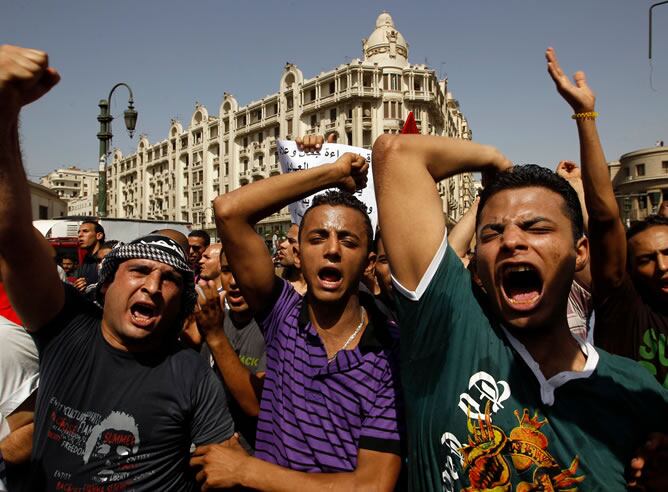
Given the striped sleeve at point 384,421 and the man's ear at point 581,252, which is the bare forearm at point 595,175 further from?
the striped sleeve at point 384,421

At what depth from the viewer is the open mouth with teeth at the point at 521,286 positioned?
1.60 m

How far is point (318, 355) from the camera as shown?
2061 mm

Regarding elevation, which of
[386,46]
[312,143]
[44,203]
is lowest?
[312,143]

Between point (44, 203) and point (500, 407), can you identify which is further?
point (44, 203)

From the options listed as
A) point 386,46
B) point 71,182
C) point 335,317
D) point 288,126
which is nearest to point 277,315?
point 335,317

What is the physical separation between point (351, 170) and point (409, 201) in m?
0.81

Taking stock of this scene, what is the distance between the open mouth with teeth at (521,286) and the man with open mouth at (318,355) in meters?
0.63

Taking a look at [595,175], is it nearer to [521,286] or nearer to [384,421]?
→ [521,286]

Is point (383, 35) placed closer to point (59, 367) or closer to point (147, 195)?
point (147, 195)

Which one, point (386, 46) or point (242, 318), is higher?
point (386, 46)

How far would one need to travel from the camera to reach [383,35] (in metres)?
53.4

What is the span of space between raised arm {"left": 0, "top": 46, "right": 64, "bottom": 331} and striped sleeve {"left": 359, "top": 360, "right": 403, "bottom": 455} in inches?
56.6

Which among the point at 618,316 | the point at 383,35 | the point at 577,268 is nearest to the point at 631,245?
the point at 618,316

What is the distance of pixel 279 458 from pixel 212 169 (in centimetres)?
6410
